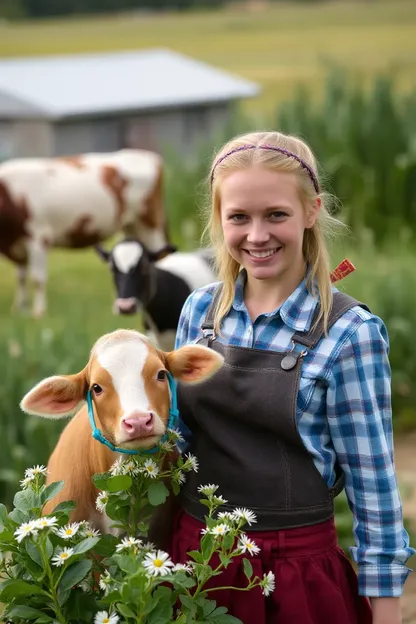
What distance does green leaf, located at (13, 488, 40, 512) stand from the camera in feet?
5.86

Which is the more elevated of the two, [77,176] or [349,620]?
[349,620]

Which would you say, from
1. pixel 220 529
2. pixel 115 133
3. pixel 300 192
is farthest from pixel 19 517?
pixel 115 133

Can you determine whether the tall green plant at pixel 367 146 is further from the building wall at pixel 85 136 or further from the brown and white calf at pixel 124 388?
the brown and white calf at pixel 124 388

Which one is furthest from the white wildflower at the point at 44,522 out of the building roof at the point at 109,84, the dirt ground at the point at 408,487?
the building roof at the point at 109,84

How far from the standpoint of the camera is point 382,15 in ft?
39.6

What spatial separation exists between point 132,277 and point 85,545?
10.1 feet

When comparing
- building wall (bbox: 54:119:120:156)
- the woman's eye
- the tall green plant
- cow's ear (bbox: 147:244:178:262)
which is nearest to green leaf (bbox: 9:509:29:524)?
the woman's eye

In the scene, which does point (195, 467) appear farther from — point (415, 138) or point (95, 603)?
point (415, 138)

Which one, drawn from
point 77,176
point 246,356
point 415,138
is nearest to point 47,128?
point 77,176

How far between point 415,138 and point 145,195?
202cm

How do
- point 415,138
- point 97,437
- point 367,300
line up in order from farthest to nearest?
point 415,138, point 367,300, point 97,437

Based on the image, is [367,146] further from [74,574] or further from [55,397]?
[74,574]

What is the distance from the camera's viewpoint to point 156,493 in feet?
5.81

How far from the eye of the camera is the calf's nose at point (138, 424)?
5.74ft
